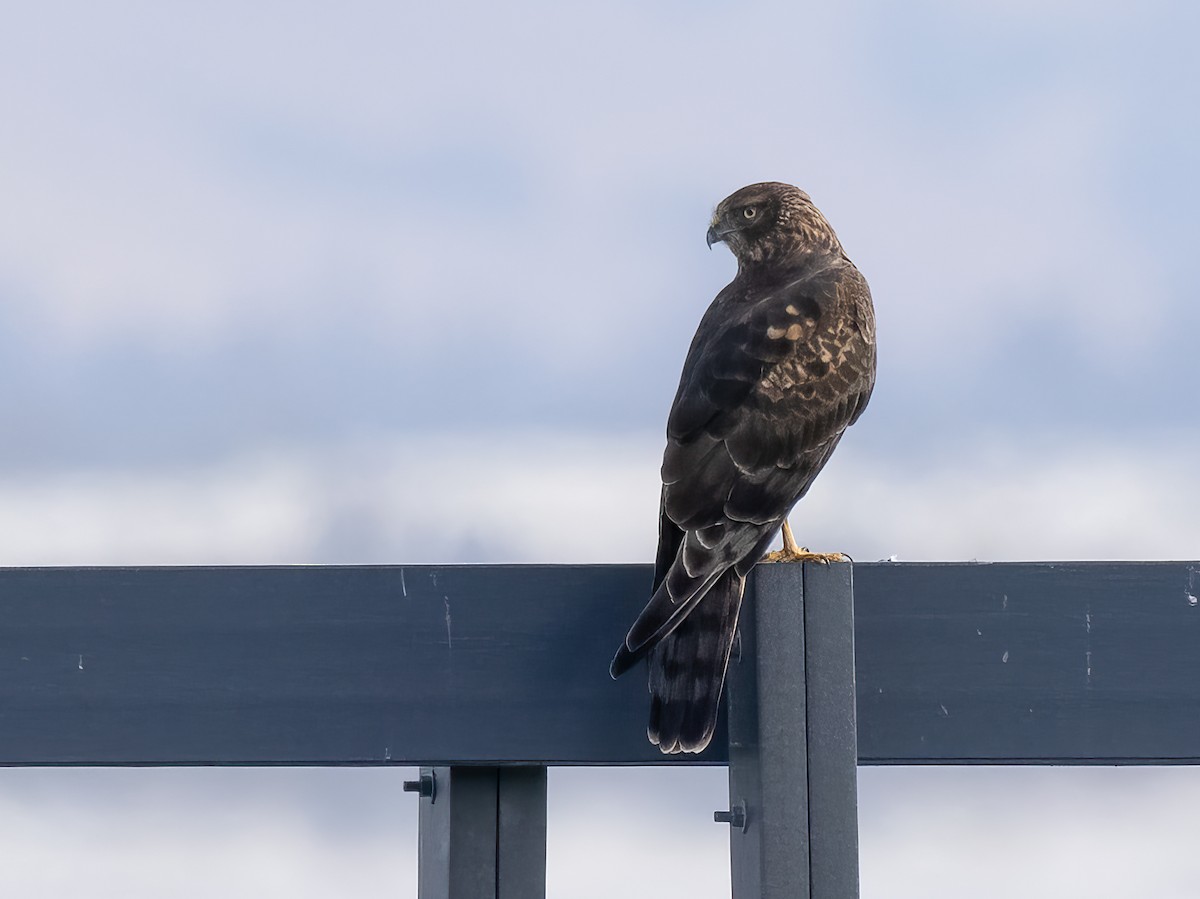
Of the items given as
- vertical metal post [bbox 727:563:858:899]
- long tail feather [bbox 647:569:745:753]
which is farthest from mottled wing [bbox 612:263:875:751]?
vertical metal post [bbox 727:563:858:899]

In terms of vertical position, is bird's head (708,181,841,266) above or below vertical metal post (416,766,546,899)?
above

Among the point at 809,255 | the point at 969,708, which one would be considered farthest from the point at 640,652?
the point at 809,255

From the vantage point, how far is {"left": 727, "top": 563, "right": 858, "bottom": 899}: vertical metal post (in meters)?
1.86

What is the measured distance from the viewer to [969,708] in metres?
2.01

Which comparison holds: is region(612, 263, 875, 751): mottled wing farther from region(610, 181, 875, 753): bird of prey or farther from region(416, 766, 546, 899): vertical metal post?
region(416, 766, 546, 899): vertical metal post

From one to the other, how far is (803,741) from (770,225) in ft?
5.69

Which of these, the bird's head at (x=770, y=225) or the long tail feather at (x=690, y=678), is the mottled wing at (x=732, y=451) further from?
the bird's head at (x=770, y=225)

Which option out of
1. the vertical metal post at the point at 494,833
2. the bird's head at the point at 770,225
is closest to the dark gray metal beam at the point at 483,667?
the vertical metal post at the point at 494,833

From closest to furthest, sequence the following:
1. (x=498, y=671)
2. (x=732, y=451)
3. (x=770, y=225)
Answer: (x=498, y=671) < (x=732, y=451) < (x=770, y=225)

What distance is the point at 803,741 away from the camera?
1.88 metres

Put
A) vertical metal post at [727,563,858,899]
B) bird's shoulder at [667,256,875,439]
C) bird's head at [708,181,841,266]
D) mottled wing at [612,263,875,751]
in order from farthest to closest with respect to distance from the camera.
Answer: bird's head at [708,181,841,266] → bird's shoulder at [667,256,875,439] → mottled wing at [612,263,875,751] → vertical metal post at [727,563,858,899]

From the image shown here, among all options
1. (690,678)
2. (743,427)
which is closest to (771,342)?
(743,427)

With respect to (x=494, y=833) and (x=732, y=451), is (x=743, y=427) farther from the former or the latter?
(x=494, y=833)

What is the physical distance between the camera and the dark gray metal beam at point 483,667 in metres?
2.01
